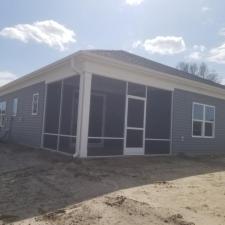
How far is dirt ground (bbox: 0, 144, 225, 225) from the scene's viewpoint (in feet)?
14.9

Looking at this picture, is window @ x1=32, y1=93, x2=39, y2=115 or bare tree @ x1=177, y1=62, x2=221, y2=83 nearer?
window @ x1=32, y1=93, x2=39, y2=115

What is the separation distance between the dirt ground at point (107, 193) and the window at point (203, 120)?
4.56 meters

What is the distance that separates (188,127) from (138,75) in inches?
152

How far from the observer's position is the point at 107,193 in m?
5.85

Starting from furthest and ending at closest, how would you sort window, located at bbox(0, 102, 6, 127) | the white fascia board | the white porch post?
1. window, located at bbox(0, 102, 6, 127)
2. the white fascia board
3. the white porch post

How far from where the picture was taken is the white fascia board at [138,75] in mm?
9766

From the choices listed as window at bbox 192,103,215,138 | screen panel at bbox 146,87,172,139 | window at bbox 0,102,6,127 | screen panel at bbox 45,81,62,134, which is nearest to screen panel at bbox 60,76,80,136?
screen panel at bbox 45,81,62,134

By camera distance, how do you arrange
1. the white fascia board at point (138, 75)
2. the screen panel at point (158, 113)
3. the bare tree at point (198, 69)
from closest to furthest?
the white fascia board at point (138, 75), the screen panel at point (158, 113), the bare tree at point (198, 69)

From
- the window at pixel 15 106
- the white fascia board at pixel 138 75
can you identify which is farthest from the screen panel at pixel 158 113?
the window at pixel 15 106

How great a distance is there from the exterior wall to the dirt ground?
3490 mm

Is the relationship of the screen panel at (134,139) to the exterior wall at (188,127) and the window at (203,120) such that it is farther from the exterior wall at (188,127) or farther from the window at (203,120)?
the window at (203,120)

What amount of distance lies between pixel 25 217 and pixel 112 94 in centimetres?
1090

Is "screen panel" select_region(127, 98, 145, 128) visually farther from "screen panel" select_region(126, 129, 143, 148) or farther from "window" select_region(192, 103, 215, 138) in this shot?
"window" select_region(192, 103, 215, 138)

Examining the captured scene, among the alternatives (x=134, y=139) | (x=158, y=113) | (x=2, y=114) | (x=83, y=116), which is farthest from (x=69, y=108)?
(x=2, y=114)
